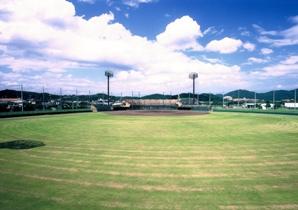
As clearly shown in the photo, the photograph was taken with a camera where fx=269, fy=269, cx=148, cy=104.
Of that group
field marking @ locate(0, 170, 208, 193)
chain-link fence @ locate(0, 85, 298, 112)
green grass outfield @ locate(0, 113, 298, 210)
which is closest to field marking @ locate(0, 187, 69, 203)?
green grass outfield @ locate(0, 113, 298, 210)

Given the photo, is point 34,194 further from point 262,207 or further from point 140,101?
point 140,101

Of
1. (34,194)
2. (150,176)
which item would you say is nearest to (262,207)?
(150,176)

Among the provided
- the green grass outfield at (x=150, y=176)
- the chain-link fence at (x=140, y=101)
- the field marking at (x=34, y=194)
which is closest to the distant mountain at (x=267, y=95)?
the chain-link fence at (x=140, y=101)

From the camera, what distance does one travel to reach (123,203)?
21.3 ft

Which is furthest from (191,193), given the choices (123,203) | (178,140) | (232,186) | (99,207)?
(178,140)

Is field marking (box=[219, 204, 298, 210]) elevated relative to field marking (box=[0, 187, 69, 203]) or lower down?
lower down

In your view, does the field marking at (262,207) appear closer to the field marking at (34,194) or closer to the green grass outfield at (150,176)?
the green grass outfield at (150,176)

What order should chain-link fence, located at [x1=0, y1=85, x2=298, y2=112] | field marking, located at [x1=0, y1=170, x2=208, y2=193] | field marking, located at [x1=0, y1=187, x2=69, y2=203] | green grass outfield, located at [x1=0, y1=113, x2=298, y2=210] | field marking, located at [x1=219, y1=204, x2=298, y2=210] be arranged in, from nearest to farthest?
field marking, located at [x1=219, y1=204, x2=298, y2=210] → green grass outfield, located at [x1=0, y1=113, x2=298, y2=210] → field marking, located at [x1=0, y1=187, x2=69, y2=203] → field marking, located at [x1=0, y1=170, x2=208, y2=193] → chain-link fence, located at [x1=0, y1=85, x2=298, y2=112]

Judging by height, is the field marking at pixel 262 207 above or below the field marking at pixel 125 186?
below

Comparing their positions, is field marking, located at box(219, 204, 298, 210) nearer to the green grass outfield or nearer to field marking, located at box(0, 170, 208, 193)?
the green grass outfield

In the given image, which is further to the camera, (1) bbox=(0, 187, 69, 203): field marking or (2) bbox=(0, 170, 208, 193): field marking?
(2) bbox=(0, 170, 208, 193): field marking

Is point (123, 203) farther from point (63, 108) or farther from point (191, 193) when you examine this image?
point (63, 108)

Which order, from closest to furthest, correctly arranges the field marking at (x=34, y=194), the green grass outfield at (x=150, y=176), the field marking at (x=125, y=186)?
the green grass outfield at (x=150, y=176), the field marking at (x=34, y=194), the field marking at (x=125, y=186)

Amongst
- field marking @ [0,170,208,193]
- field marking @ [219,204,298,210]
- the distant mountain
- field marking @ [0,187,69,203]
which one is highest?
the distant mountain
